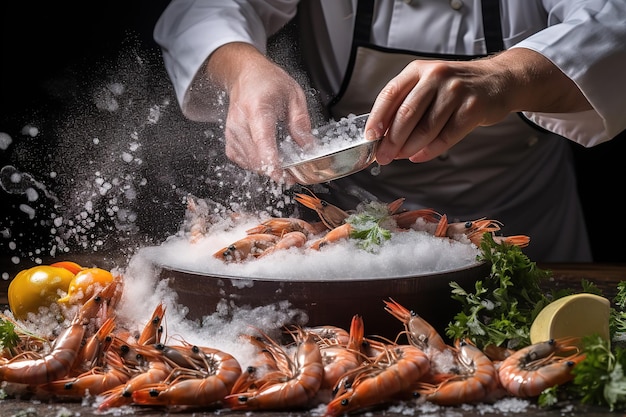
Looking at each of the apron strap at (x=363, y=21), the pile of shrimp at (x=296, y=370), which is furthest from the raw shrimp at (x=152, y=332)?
the apron strap at (x=363, y=21)

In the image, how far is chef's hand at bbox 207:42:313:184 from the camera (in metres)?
2.02

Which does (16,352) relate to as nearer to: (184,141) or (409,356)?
(409,356)

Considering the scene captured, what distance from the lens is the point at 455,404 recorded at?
1443 millimetres

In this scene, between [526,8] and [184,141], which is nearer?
[526,8]

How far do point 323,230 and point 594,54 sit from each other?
0.89 metres

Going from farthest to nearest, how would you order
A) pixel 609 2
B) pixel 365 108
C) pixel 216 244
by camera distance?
1. pixel 365 108
2. pixel 609 2
3. pixel 216 244

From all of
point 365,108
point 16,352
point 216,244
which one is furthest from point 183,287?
point 365,108

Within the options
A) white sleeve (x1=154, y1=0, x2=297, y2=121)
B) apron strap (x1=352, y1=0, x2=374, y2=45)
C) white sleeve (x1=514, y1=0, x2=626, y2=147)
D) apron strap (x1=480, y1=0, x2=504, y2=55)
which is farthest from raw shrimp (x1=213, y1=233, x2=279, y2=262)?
apron strap (x1=480, y1=0, x2=504, y2=55)

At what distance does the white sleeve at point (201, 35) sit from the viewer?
2.57 metres

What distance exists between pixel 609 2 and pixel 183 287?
1496 mm

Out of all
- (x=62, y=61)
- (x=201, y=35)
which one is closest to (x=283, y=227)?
(x=201, y=35)

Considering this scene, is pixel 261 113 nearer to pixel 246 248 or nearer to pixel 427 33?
pixel 246 248

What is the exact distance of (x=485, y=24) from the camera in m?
2.66

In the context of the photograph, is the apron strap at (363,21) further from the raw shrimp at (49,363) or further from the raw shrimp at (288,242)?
the raw shrimp at (49,363)
